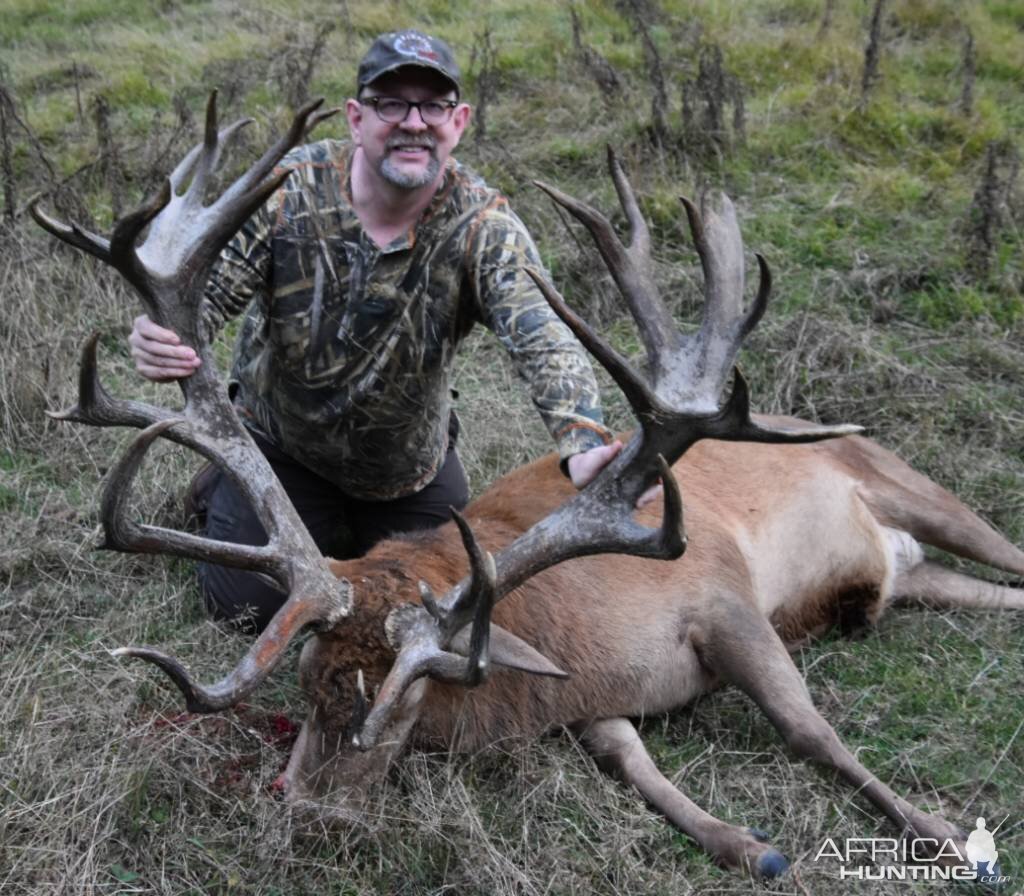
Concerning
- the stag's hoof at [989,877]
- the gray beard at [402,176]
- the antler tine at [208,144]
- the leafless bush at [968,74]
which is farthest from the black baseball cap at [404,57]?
the leafless bush at [968,74]

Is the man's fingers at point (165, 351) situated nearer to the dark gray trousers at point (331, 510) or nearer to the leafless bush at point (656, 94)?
the dark gray trousers at point (331, 510)

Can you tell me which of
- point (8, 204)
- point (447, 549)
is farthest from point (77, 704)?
point (8, 204)

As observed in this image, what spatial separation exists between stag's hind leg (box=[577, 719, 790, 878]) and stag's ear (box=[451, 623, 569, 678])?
54 centimetres

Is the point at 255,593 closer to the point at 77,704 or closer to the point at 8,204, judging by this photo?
the point at 77,704

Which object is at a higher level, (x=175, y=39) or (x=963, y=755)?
(x=175, y=39)

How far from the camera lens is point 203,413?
12.3 feet

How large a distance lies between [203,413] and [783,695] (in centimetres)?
199

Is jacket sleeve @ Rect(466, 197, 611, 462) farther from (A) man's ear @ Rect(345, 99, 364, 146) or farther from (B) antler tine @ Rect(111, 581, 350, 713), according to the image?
(B) antler tine @ Rect(111, 581, 350, 713)

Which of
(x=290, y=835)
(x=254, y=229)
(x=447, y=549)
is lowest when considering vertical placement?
(x=290, y=835)

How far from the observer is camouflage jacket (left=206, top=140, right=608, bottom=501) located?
14.4 ft

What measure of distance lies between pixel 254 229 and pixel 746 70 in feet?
18.3

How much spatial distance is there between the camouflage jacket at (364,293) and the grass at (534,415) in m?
0.98

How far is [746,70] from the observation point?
8.98 metres

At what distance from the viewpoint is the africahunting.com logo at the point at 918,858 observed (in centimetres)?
346
